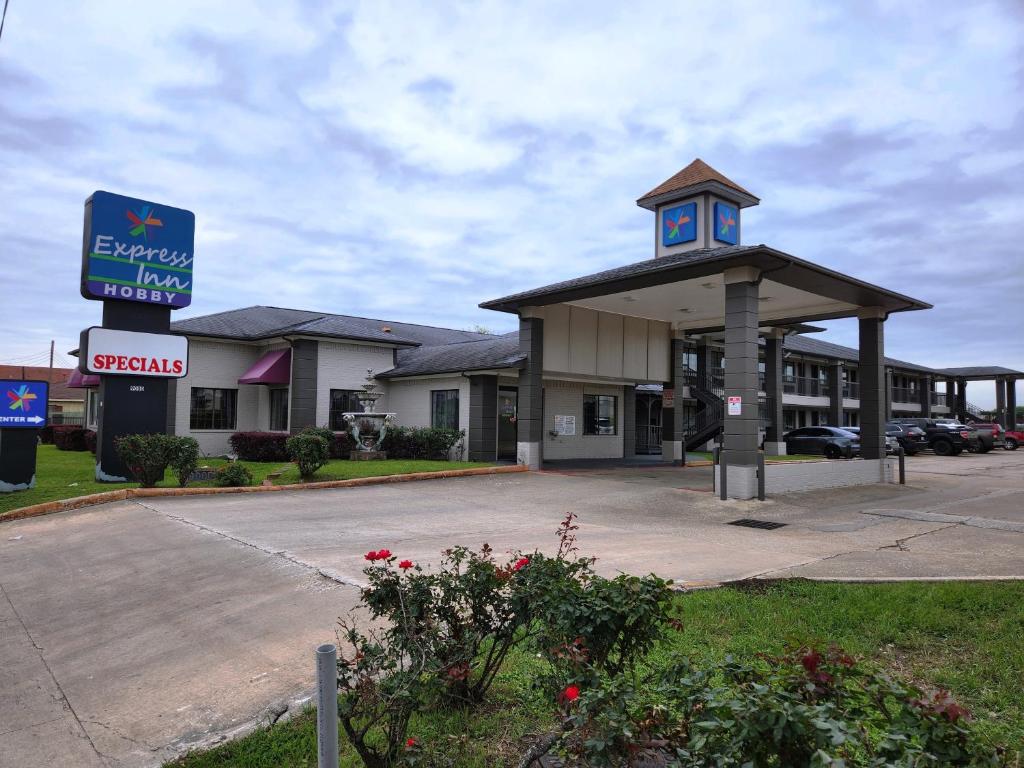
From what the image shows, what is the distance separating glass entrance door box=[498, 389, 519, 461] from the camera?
75.3 ft

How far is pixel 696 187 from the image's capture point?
19797 mm

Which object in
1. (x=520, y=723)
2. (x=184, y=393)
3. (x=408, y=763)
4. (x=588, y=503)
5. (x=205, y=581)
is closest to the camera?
(x=408, y=763)

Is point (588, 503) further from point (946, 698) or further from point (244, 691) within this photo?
point (946, 698)

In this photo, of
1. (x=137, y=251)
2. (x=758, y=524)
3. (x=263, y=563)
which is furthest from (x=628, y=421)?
(x=263, y=563)

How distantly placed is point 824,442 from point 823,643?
2880 centimetres

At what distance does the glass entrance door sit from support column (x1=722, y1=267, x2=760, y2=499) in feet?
31.6

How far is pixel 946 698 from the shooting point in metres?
2.16

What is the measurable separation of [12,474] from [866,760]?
17044 mm

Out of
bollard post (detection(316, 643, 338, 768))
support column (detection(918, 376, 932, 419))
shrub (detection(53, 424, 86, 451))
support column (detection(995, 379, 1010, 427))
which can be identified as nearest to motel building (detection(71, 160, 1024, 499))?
shrub (detection(53, 424, 86, 451))

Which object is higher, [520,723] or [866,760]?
[866,760]

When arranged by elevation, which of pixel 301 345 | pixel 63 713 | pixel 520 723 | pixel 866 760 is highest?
pixel 301 345

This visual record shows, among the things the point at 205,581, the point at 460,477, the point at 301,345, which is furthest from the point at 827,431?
the point at 205,581

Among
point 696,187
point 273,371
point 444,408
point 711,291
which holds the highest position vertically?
point 696,187

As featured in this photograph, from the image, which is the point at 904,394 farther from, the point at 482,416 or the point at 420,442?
the point at 420,442
